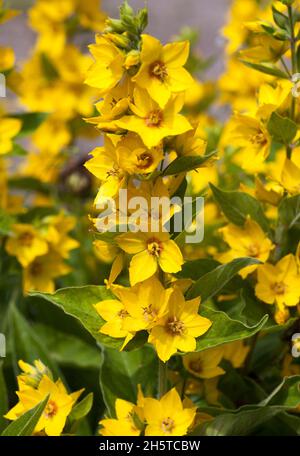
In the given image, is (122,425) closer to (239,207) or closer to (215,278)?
(215,278)

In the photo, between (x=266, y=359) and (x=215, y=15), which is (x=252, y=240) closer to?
(x=266, y=359)

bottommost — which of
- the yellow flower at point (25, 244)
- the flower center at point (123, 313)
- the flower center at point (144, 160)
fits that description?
the yellow flower at point (25, 244)

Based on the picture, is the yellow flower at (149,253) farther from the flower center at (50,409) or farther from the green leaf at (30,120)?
the green leaf at (30,120)

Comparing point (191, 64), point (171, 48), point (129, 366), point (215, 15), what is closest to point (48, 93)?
point (191, 64)

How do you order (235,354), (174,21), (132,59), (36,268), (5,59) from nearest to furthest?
(132,59), (235,354), (5,59), (36,268), (174,21)

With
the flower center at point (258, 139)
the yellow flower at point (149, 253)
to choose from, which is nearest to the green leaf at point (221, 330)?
the yellow flower at point (149, 253)

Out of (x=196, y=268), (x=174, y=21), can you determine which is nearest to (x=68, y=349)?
A: (x=196, y=268)

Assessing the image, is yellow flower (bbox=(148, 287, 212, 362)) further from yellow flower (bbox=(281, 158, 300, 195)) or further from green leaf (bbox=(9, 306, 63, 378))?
green leaf (bbox=(9, 306, 63, 378))
